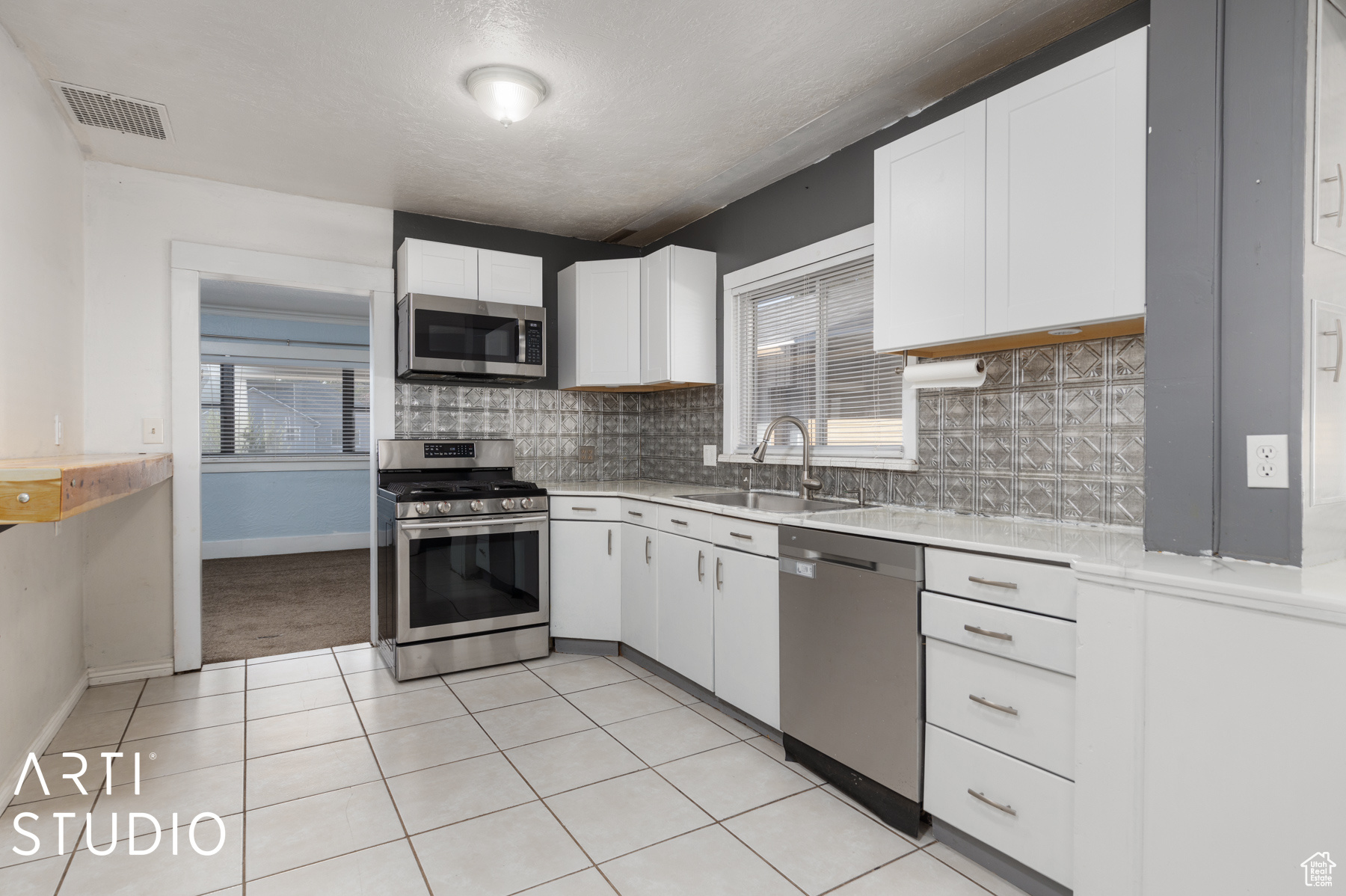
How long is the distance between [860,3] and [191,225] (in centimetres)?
→ 330

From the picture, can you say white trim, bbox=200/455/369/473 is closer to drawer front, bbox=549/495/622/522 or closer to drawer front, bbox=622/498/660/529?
drawer front, bbox=549/495/622/522

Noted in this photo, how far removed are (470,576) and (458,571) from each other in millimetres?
64

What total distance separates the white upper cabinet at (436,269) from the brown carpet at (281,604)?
2043mm

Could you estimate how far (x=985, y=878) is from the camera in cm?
181

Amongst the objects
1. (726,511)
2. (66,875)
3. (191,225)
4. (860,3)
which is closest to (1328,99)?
(860,3)

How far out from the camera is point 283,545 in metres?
6.72

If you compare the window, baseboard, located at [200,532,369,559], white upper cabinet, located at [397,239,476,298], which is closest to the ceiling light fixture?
white upper cabinet, located at [397,239,476,298]

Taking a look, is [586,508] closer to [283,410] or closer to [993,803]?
[993,803]

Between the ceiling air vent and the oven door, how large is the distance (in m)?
1.96

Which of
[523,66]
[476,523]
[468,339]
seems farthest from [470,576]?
[523,66]

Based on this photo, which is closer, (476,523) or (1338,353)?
(1338,353)

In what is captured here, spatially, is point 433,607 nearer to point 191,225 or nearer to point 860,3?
point 191,225

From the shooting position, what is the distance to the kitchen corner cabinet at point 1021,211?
5.95 ft

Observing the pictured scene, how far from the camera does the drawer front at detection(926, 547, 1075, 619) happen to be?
1.65 metres
